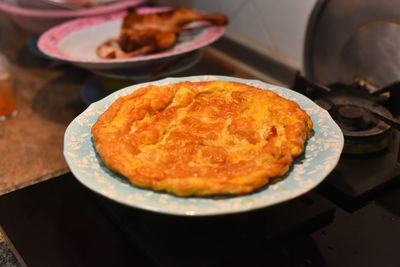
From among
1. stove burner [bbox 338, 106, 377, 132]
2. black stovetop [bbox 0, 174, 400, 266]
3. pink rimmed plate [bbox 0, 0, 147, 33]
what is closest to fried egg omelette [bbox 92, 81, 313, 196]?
black stovetop [bbox 0, 174, 400, 266]

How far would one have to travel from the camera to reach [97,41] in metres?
1.06

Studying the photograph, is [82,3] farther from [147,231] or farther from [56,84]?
[147,231]

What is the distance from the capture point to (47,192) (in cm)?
62

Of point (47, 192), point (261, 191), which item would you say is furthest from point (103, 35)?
point (261, 191)

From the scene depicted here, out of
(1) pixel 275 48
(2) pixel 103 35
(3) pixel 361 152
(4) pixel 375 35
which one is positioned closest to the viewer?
(3) pixel 361 152

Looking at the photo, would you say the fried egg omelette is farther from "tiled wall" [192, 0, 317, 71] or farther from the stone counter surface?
"tiled wall" [192, 0, 317, 71]

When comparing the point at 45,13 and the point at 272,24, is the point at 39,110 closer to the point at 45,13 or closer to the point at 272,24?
the point at 45,13

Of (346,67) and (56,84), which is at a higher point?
(346,67)

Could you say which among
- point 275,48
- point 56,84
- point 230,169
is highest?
point 230,169

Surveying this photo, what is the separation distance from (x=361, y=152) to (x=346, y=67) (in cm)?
39

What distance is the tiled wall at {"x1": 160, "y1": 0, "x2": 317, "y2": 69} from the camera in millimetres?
1076

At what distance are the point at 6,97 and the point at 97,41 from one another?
0.90ft

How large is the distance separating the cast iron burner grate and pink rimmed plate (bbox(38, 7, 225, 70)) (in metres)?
0.32

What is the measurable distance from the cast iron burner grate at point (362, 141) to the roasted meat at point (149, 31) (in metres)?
0.37
